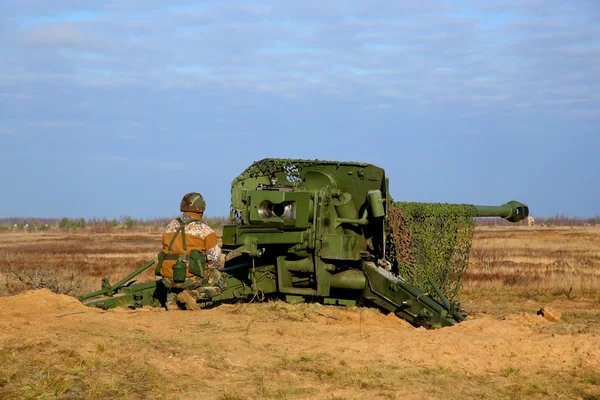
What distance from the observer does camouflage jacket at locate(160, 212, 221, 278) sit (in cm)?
983

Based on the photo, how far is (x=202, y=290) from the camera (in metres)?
10.1

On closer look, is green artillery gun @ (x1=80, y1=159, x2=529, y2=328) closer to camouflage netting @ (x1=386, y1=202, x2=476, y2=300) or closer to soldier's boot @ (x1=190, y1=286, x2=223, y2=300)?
camouflage netting @ (x1=386, y1=202, x2=476, y2=300)

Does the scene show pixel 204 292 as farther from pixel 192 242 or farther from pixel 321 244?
pixel 321 244

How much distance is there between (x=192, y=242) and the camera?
9.84 meters

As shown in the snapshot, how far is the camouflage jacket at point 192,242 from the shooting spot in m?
9.83

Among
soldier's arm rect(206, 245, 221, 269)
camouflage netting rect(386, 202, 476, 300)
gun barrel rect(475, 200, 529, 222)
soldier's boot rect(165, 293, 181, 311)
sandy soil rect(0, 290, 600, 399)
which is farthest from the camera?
gun barrel rect(475, 200, 529, 222)

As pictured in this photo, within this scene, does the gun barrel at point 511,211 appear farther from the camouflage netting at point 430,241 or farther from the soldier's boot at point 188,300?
the soldier's boot at point 188,300

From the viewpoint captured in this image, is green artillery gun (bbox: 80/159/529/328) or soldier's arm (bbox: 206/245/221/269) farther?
green artillery gun (bbox: 80/159/529/328)

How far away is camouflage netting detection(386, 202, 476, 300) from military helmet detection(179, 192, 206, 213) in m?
2.95

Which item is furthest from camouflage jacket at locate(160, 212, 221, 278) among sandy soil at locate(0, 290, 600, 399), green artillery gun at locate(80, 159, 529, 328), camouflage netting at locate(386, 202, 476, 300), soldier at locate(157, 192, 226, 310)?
camouflage netting at locate(386, 202, 476, 300)

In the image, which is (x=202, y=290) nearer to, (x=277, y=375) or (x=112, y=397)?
(x=277, y=375)

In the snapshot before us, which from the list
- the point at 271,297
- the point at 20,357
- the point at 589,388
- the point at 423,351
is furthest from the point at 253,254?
the point at 589,388

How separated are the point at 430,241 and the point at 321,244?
2130 millimetres

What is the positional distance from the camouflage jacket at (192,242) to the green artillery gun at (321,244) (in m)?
0.55
